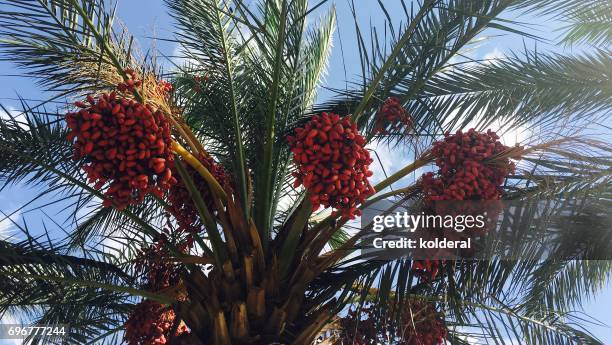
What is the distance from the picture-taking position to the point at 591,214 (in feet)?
11.9

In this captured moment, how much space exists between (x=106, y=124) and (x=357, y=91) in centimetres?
212

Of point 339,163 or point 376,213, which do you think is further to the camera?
point 376,213

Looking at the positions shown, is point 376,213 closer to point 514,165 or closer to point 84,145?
point 514,165

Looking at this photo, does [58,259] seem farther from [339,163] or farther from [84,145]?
[339,163]

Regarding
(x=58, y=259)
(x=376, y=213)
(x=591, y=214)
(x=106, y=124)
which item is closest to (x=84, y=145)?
(x=106, y=124)

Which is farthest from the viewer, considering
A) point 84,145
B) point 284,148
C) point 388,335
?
point 284,148

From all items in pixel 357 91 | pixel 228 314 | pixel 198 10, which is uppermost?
pixel 198 10

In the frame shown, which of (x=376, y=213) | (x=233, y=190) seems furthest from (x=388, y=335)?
(x=233, y=190)

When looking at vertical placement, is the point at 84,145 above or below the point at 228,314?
above

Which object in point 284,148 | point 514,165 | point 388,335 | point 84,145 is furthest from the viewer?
point 284,148

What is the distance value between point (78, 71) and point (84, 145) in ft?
4.47

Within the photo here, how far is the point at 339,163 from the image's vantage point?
293 cm

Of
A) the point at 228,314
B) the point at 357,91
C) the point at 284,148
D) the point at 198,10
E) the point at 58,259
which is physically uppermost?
the point at 198,10

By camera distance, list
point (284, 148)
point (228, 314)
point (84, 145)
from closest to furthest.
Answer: point (84, 145) < point (228, 314) < point (284, 148)
